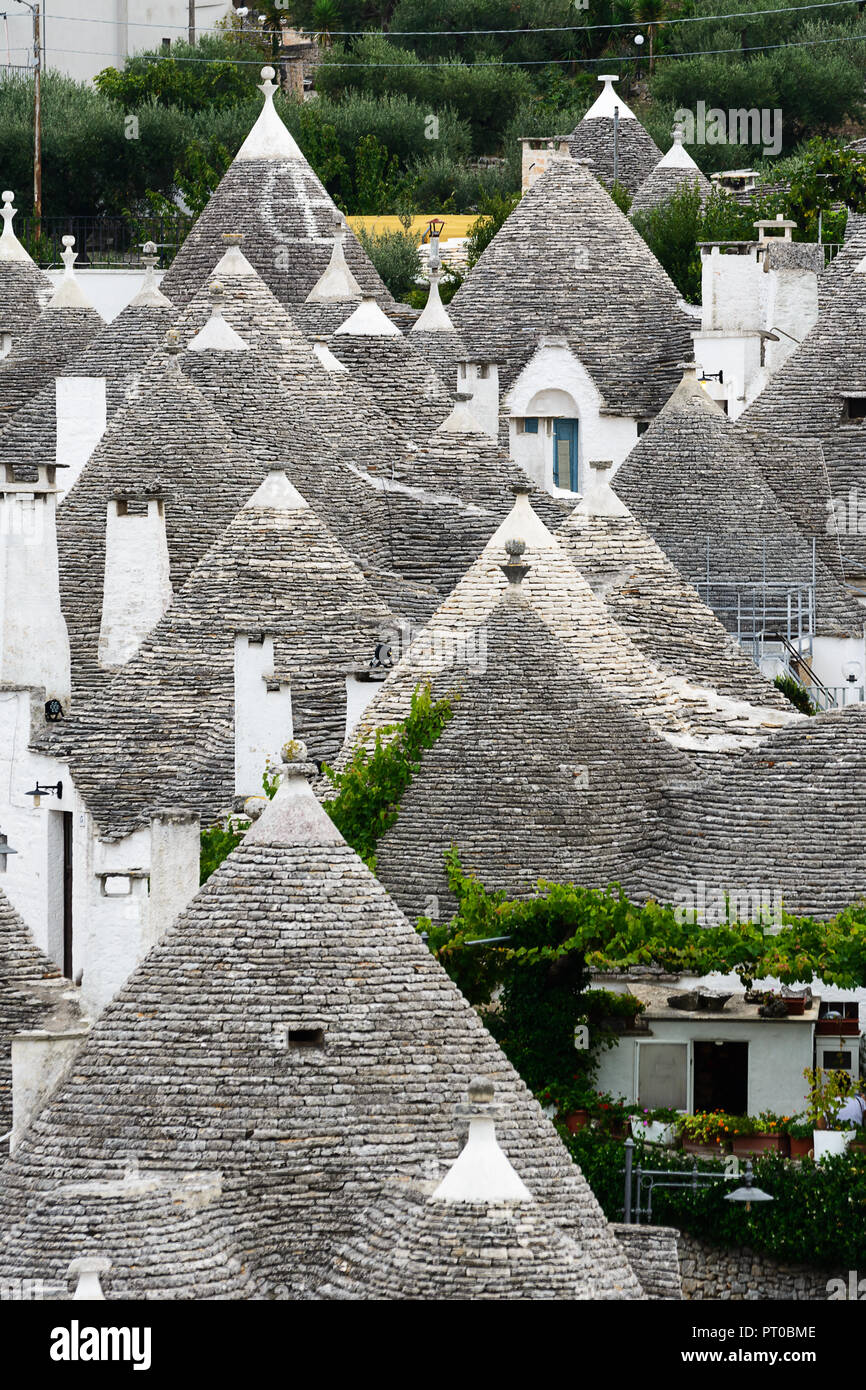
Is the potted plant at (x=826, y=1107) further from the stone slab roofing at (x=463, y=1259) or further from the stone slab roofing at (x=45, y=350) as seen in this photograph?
the stone slab roofing at (x=45, y=350)

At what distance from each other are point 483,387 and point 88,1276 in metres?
38.4

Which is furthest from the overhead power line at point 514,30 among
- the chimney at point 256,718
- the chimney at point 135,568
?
the chimney at point 256,718

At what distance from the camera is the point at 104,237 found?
83.8m

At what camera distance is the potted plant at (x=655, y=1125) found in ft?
96.3

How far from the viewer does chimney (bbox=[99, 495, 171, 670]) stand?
136 feet

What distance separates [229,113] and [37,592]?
47561 mm

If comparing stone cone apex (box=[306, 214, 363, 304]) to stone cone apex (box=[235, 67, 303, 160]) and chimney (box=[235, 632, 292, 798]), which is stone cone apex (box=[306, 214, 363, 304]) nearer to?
stone cone apex (box=[235, 67, 303, 160])

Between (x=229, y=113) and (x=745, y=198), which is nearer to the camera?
(x=745, y=198)

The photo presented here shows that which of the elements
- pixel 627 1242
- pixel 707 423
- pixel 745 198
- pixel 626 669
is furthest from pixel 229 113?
pixel 627 1242

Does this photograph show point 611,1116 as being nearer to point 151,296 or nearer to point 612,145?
point 151,296

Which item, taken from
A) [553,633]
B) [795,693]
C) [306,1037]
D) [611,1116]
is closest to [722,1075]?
[611,1116]

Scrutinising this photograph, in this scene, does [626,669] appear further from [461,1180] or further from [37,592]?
[461,1180]

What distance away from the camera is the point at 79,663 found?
4069 centimetres
